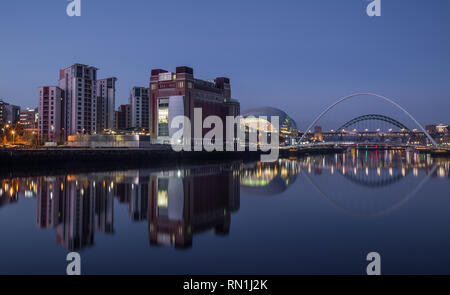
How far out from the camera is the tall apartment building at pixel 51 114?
8675 centimetres

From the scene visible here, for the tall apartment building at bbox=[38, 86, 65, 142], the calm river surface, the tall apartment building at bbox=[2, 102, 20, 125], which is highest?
the tall apartment building at bbox=[2, 102, 20, 125]

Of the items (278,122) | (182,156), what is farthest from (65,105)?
(278,122)

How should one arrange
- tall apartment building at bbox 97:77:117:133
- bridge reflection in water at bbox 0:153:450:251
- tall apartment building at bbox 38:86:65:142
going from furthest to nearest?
1. tall apartment building at bbox 97:77:117:133
2. tall apartment building at bbox 38:86:65:142
3. bridge reflection in water at bbox 0:153:450:251

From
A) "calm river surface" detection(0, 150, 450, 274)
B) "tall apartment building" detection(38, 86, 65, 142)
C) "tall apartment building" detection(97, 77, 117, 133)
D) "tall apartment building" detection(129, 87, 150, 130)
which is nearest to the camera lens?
"calm river surface" detection(0, 150, 450, 274)

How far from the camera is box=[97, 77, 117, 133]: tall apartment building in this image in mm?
97188

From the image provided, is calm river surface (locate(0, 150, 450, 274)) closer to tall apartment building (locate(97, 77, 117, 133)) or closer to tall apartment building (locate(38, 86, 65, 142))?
tall apartment building (locate(38, 86, 65, 142))

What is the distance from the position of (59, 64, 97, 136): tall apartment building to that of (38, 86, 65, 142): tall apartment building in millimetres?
1239

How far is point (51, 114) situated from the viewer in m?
86.9

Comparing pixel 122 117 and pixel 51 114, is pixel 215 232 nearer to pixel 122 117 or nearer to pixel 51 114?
pixel 51 114

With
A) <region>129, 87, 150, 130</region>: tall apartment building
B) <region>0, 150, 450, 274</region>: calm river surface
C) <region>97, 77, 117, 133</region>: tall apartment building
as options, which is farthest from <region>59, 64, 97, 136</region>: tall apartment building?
<region>0, 150, 450, 274</region>: calm river surface

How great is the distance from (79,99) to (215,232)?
3366 inches

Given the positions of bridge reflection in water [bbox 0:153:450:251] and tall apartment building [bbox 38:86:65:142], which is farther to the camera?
tall apartment building [bbox 38:86:65:142]

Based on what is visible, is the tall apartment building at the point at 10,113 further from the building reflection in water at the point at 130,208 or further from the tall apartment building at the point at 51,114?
the building reflection in water at the point at 130,208

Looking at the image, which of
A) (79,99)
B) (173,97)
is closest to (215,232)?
(173,97)
